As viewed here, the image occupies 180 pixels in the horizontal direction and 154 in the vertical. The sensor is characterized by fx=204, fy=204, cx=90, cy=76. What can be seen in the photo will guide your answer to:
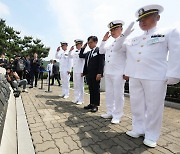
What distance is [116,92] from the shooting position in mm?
4500

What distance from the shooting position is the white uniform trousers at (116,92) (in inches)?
175

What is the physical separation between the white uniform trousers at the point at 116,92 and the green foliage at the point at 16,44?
97.4 feet

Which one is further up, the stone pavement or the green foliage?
the green foliage

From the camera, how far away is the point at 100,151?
3.04 m

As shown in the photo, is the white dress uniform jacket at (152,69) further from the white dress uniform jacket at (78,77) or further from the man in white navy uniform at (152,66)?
the white dress uniform jacket at (78,77)

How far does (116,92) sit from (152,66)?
149cm

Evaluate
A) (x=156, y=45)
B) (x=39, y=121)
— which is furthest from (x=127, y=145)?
(x=39, y=121)

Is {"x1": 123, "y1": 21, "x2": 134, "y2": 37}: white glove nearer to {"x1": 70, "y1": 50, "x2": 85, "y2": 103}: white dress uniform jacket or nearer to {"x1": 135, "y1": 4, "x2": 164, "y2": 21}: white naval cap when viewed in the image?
{"x1": 135, "y1": 4, "x2": 164, "y2": 21}: white naval cap

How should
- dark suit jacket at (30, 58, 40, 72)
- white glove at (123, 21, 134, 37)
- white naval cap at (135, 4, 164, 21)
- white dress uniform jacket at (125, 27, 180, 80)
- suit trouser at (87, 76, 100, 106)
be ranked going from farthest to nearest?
1. dark suit jacket at (30, 58, 40, 72)
2. suit trouser at (87, 76, 100, 106)
3. white glove at (123, 21, 134, 37)
4. white naval cap at (135, 4, 164, 21)
5. white dress uniform jacket at (125, 27, 180, 80)

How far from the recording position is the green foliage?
33.1 metres

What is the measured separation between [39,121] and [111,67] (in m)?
2.02

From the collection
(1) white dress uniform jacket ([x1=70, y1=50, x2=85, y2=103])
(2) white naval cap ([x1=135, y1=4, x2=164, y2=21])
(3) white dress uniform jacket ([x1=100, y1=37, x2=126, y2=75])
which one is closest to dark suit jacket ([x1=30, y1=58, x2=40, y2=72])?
(1) white dress uniform jacket ([x1=70, y1=50, x2=85, y2=103])

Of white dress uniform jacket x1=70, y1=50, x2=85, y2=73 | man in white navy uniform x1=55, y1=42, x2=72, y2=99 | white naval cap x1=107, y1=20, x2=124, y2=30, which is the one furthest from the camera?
man in white navy uniform x1=55, y1=42, x2=72, y2=99

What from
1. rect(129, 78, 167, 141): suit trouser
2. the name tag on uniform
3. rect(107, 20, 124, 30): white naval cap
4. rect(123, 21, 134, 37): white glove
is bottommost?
rect(129, 78, 167, 141): suit trouser
